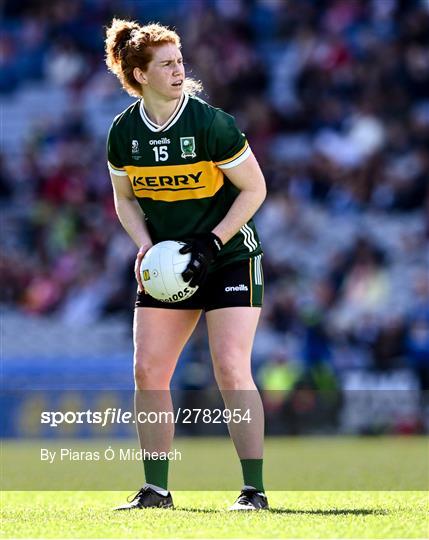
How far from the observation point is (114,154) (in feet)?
21.0

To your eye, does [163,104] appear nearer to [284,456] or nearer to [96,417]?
[284,456]

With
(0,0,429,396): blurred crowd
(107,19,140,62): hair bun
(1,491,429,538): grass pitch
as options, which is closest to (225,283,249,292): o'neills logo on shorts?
(1,491,429,538): grass pitch

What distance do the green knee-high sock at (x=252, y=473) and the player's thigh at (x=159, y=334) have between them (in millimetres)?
614

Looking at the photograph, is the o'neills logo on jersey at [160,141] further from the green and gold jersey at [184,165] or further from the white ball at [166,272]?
the white ball at [166,272]

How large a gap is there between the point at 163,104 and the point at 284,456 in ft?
18.0

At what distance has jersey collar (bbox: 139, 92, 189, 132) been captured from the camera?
20.5ft

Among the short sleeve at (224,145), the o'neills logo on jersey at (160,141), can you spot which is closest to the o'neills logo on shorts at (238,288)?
the short sleeve at (224,145)

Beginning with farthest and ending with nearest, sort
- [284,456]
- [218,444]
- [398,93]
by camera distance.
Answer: [398,93] < [218,444] < [284,456]

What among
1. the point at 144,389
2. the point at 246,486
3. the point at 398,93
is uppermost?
the point at 398,93

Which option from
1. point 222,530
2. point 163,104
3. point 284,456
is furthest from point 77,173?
point 222,530

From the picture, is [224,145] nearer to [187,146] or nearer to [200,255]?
[187,146]

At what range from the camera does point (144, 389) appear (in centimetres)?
629

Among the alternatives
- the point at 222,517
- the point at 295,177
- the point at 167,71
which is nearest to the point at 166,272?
the point at 167,71

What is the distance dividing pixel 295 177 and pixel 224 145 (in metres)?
11.5
